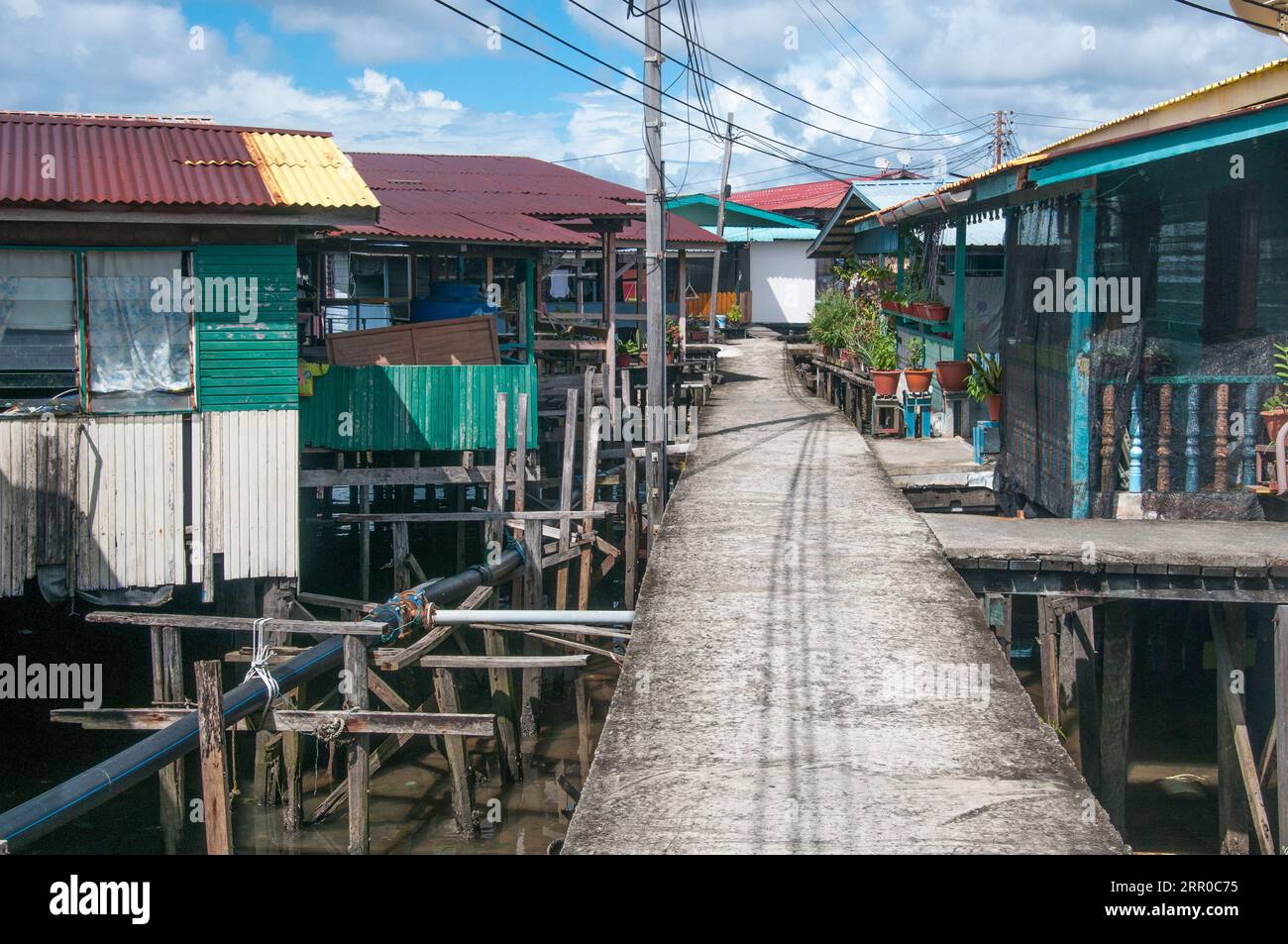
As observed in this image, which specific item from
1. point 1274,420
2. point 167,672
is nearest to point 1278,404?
point 1274,420

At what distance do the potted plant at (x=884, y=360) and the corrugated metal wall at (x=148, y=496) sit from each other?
9516mm

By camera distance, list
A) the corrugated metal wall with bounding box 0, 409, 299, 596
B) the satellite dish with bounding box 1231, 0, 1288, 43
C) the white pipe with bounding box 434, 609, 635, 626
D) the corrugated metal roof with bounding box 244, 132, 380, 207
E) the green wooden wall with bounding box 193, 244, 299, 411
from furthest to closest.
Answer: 1. the satellite dish with bounding box 1231, 0, 1288, 43
2. the green wooden wall with bounding box 193, 244, 299, 411
3. the corrugated metal roof with bounding box 244, 132, 380, 207
4. the corrugated metal wall with bounding box 0, 409, 299, 596
5. the white pipe with bounding box 434, 609, 635, 626

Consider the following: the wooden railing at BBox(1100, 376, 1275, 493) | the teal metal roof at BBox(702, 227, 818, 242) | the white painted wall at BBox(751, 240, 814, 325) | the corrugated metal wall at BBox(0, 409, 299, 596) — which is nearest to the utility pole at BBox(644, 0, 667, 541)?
the corrugated metal wall at BBox(0, 409, 299, 596)

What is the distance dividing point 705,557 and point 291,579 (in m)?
3.64

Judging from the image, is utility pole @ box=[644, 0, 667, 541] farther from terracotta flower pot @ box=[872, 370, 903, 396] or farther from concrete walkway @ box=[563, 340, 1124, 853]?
terracotta flower pot @ box=[872, 370, 903, 396]

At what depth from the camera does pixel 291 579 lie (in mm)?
10570

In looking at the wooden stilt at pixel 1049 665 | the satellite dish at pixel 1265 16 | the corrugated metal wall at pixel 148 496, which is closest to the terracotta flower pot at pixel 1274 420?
the wooden stilt at pixel 1049 665

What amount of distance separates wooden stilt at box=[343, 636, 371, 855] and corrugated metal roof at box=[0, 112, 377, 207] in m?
3.84

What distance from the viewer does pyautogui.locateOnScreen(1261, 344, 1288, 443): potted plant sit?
10.0 m

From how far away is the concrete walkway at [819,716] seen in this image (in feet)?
18.9

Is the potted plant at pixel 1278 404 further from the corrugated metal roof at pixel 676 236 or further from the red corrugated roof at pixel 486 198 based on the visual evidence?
the corrugated metal roof at pixel 676 236

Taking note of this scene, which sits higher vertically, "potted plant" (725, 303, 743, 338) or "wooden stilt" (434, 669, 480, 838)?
"potted plant" (725, 303, 743, 338)

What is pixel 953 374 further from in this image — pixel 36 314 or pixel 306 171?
pixel 36 314

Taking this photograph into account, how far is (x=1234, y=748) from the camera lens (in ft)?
29.8
